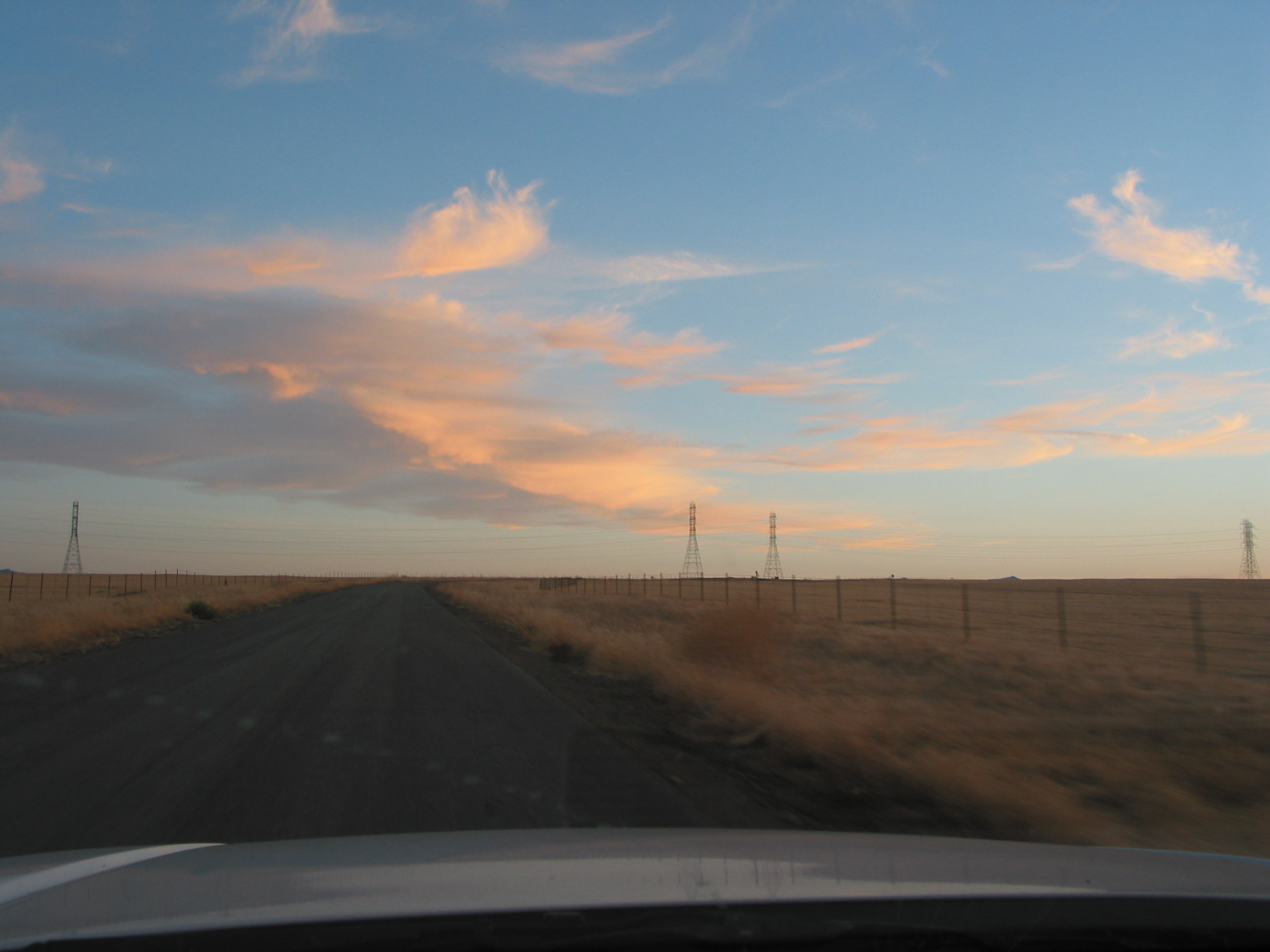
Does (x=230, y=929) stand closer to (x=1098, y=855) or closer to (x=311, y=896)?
(x=311, y=896)

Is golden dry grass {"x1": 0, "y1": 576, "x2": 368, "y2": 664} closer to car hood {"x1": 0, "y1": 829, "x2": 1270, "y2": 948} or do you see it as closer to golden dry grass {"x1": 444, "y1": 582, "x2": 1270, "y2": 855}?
golden dry grass {"x1": 444, "y1": 582, "x2": 1270, "y2": 855}

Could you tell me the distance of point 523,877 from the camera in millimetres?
3211

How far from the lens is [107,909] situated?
8.70ft

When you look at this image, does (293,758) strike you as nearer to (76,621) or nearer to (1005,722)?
(1005,722)

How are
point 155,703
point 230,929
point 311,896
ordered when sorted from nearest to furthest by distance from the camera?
point 230,929, point 311,896, point 155,703

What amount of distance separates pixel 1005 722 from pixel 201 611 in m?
30.8

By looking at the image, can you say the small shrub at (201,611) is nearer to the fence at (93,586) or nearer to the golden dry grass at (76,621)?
the golden dry grass at (76,621)

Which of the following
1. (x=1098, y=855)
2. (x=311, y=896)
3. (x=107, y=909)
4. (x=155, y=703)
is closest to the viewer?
(x=107, y=909)

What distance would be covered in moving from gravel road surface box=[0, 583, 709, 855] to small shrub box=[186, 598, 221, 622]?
1772cm

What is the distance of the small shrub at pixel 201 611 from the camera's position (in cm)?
3219

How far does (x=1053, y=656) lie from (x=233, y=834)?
19.0m

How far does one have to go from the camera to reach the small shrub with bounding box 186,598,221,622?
3219cm

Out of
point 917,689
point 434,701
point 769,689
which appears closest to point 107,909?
point 434,701

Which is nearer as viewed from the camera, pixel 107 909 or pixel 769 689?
pixel 107 909
